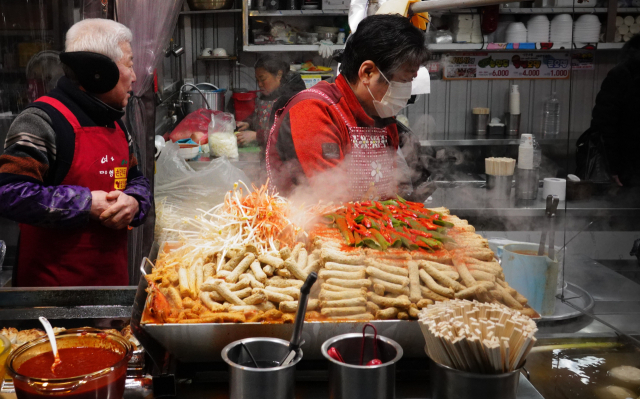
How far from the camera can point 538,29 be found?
5430 millimetres

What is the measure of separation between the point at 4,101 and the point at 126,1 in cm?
84

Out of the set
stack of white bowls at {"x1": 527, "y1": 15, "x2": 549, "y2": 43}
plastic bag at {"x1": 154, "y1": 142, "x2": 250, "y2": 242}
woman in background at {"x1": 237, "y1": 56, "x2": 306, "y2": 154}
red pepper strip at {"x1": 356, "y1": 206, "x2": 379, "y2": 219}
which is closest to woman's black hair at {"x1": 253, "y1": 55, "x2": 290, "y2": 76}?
woman in background at {"x1": 237, "y1": 56, "x2": 306, "y2": 154}

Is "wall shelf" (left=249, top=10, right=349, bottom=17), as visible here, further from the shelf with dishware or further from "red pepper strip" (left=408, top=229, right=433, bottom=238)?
"red pepper strip" (left=408, top=229, right=433, bottom=238)

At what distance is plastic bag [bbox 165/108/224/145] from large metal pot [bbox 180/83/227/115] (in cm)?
49

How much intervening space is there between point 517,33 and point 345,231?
4417mm

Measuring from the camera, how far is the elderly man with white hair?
6.93ft

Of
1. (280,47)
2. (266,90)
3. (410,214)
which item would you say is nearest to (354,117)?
(410,214)

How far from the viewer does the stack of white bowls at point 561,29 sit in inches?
A: 212

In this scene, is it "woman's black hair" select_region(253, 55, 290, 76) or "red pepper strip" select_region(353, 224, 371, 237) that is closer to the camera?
"red pepper strip" select_region(353, 224, 371, 237)

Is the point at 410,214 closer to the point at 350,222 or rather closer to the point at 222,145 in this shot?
the point at 350,222

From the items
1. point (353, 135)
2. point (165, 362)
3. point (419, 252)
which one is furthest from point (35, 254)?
point (419, 252)

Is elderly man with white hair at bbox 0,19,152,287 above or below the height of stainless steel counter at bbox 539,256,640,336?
above

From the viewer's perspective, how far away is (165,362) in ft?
4.58

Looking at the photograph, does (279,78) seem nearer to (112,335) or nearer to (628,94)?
(628,94)
